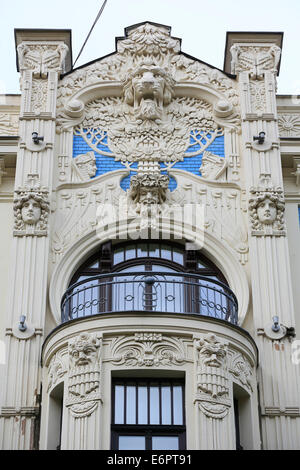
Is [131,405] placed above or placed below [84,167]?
below

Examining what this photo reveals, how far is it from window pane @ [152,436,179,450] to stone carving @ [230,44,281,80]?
9.28m

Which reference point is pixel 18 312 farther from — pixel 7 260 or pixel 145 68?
pixel 145 68

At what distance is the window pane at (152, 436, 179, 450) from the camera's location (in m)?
15.2

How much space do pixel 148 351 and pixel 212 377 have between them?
46.7 inches

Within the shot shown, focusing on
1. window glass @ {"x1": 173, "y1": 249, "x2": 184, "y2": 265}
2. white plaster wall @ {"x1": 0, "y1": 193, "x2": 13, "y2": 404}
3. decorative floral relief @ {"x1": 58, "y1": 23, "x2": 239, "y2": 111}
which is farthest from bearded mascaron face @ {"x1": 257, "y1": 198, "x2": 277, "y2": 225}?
white plaster wall @ {"x1": 0, "y1": 193, "x2": 13, "y2": 404}

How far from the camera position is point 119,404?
51.4ft

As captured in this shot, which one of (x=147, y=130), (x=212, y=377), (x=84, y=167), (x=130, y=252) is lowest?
(x=212, y=377)

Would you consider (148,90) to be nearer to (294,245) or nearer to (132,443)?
(294,245)

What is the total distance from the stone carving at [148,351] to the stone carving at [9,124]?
7.05 meters

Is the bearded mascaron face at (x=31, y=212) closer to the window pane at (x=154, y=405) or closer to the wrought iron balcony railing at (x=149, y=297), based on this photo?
the wrought iron balcony railing at (x=149, y=297)

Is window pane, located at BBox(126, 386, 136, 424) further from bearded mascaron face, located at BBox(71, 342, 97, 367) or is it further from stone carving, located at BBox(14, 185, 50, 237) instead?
stone carving, located at BBox(14, 185, 50, 237)

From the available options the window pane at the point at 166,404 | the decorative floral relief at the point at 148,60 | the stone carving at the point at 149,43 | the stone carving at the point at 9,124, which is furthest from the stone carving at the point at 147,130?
the window pane at the point at 166,404

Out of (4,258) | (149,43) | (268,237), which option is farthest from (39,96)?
(268,237)

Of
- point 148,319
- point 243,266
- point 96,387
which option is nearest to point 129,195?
point 243,266
